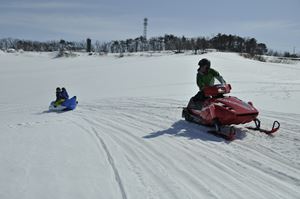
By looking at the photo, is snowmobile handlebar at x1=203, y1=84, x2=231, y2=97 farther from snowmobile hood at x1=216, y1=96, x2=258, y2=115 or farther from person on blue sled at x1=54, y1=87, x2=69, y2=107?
person on blue sled at x1=54, y1=87, x2=69, y2=107

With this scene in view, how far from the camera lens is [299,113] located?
845 centimetres

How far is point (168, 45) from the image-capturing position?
Answer: 240ft

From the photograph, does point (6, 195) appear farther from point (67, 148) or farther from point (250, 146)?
point (250, 146)

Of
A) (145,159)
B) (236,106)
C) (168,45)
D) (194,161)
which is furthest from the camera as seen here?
(168,45)

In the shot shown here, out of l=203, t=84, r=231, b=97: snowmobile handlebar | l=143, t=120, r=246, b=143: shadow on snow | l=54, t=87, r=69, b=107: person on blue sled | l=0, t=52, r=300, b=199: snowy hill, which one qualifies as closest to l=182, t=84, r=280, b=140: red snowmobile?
l=203, t=84, r=231, b=97: snowmobile handlebar

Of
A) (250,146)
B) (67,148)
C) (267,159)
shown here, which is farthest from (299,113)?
(67,148)

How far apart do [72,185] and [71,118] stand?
5.55 meters

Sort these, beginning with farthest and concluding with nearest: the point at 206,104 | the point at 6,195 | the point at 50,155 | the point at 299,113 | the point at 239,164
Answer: the point at 299,113 < the point at 206,104 < the point at 50,155 < the point at 239,164 < the point at 6,195

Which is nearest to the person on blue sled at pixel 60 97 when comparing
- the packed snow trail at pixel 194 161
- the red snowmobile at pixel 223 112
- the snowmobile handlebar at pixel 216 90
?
the packed snow trail at pixel 194 161

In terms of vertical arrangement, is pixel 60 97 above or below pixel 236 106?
below

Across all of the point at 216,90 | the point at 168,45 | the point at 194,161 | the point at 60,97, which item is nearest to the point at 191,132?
the point at 216,90

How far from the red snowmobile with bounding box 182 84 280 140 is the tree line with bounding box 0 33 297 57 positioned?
38.3m

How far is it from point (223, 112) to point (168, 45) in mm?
67752

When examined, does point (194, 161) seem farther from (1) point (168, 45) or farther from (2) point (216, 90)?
(1) point (168, 45)
